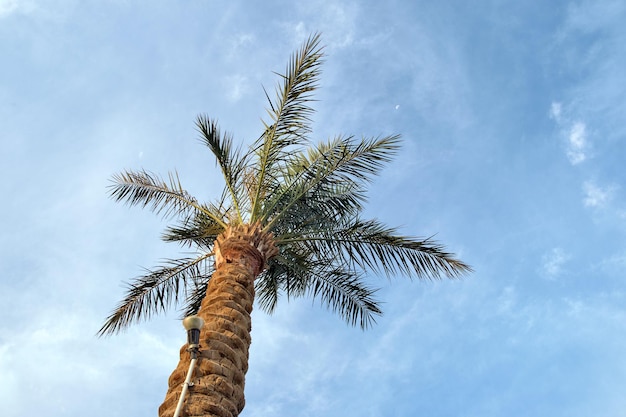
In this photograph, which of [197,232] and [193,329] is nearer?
[193,329]

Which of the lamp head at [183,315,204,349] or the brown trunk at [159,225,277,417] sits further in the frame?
the lamp head at [183,315,204,349]

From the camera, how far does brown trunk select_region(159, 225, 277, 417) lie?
218 inches

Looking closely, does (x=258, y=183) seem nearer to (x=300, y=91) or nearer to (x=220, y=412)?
(x=300, y=91)

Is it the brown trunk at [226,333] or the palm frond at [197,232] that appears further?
the palm frond at [197,232]

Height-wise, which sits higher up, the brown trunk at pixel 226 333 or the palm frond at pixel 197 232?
the palm frond at pixel 197 232

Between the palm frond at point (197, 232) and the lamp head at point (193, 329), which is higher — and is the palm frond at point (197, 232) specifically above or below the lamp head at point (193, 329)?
above

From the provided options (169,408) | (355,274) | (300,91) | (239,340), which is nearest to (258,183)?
(300,91)

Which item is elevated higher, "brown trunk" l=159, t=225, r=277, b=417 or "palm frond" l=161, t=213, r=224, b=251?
"palm frond" l=161, t=213, r=224, b=251

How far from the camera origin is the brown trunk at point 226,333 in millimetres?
5539

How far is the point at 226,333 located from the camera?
21.2 feet

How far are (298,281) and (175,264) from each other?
245 cm

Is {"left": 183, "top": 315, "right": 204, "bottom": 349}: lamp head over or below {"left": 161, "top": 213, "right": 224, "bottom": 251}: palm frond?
below

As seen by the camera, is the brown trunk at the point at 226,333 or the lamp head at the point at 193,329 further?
the lamp head at the point at 193,329

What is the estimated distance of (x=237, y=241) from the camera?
27.3ft
